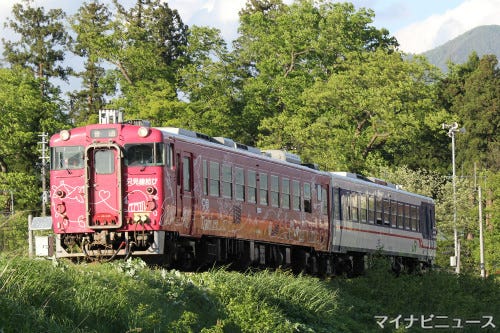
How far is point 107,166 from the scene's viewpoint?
73.9 feet

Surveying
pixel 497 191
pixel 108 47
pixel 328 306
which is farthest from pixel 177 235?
pixel 497 191

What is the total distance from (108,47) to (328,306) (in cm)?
4834

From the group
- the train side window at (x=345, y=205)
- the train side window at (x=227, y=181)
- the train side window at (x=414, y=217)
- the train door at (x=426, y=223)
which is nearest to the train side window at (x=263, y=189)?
the train side window at (x=227, y=181)


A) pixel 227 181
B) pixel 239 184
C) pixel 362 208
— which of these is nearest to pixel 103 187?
pixel 227 181

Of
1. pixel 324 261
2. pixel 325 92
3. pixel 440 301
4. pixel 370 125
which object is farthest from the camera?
pixel 370 125

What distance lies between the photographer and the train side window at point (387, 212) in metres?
36.8

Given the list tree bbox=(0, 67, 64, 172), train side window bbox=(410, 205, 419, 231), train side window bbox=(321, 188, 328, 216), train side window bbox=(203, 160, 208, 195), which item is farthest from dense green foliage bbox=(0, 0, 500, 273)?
train side window bbox=(203, 160, 208, 195)

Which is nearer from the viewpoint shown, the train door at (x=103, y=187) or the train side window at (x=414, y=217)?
the train door at (x=103, y=187)

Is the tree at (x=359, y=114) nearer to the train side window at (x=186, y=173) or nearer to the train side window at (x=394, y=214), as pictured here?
the train side window at (x=394, y=214)

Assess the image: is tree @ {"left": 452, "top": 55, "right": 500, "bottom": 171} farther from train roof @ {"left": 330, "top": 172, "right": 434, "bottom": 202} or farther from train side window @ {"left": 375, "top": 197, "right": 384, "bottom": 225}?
train side window @ {"left": 375, "top": 197, "right": 384, "bottom": 225}

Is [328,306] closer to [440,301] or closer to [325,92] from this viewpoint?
[440,301]

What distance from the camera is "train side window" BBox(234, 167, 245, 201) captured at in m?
25.5

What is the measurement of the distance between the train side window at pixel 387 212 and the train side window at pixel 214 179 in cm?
1316

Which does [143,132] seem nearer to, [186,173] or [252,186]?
[186,173]
